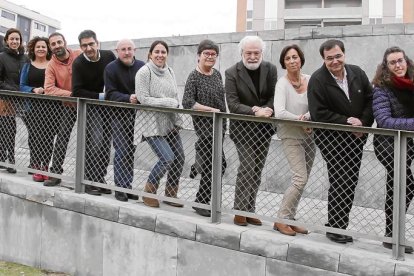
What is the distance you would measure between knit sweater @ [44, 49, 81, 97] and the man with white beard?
2.02 meters

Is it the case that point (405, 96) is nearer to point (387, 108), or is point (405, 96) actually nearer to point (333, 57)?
point (387, 108)

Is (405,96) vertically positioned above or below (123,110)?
above

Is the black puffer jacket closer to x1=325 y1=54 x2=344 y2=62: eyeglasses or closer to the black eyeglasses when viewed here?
x1=325 y1=54 x2=344 y2=62: eyeglasses

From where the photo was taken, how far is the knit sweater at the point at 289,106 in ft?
12.7

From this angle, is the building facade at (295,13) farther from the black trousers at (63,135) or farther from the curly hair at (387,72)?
the curly hair at (387,72)

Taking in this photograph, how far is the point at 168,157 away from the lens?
439 cm

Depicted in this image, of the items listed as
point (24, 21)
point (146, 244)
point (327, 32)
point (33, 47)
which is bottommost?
point (146, 244)

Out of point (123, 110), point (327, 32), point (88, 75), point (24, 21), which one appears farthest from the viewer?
point (24, 21)

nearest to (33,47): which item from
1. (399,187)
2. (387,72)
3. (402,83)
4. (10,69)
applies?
(10,69)

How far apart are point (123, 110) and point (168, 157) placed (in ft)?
2.35

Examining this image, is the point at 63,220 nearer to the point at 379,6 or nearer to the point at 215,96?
the point at 215,96

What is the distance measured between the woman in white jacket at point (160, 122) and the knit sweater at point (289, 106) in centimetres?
106

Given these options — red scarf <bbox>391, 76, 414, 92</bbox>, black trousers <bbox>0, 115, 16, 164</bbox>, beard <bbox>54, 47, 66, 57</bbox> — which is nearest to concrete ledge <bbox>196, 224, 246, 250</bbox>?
red scarf <bbox>391, 76, 414, 92</bbox>

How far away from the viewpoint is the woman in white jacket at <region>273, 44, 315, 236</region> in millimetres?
3869
